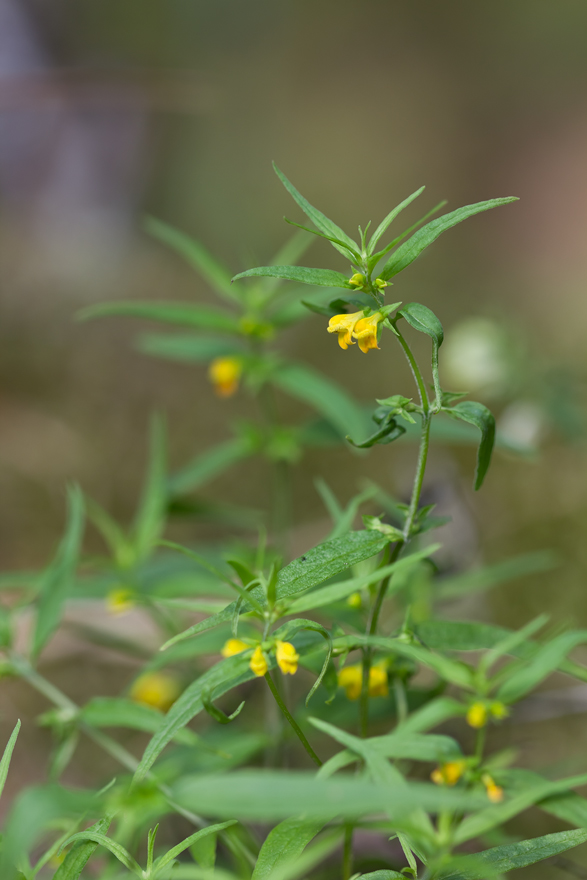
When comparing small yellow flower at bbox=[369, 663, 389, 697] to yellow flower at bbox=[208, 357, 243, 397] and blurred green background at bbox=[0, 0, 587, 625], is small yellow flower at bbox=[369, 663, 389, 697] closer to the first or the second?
yellow flower at bbox=[208, 357, 243, 397]

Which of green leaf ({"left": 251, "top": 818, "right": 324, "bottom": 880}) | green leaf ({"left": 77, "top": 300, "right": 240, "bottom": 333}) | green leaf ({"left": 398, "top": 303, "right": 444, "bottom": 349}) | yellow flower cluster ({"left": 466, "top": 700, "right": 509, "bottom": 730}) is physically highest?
green leaf ({"left": 398, "top": 303, "right": 444, "bottom": 349})

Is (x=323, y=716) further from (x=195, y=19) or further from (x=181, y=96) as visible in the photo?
(x=195, y=19)

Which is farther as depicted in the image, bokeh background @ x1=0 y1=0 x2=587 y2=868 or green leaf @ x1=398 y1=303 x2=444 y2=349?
bokeh background @ x1=0 y1=0 x2=587 y2=868

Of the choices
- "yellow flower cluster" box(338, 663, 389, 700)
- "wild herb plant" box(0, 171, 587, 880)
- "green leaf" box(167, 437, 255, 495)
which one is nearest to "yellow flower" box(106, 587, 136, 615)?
"wild herb plant" box(0, 171, 587, 880)

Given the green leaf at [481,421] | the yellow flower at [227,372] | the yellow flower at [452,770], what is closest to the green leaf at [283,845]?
the yellow flower at [452,770]

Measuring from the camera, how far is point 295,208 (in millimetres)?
1934

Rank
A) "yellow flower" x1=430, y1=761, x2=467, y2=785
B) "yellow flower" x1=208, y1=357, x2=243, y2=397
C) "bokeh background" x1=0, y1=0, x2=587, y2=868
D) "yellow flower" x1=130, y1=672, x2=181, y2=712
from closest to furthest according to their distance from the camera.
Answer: "yellow flower" x1=430, y1=761, x2=467, y2=785 → "yellow flower" x1=208, y1=357, x2=243, y2=397 → "yellow flower" x1=130, y1=672, x2=181, y2=712 → "bokeh background" x1=0, y1=0, x2=587, y2=868

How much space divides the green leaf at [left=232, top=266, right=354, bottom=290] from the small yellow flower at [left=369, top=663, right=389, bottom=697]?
0.29 metres

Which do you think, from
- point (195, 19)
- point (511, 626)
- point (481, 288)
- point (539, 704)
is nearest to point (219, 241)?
point (481, 288)

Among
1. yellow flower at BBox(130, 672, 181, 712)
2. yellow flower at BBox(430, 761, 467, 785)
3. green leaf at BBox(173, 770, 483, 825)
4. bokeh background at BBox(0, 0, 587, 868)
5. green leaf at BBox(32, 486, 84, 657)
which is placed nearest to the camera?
green leaf at BBox(173, 770, 483, 825)

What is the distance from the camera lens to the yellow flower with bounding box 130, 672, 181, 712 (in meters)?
0.86

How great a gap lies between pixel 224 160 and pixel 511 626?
72.1 inches

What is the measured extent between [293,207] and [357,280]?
5.51ft

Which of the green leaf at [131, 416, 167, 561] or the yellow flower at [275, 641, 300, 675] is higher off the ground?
the yellow flower at [275, 641, 300, 675]
